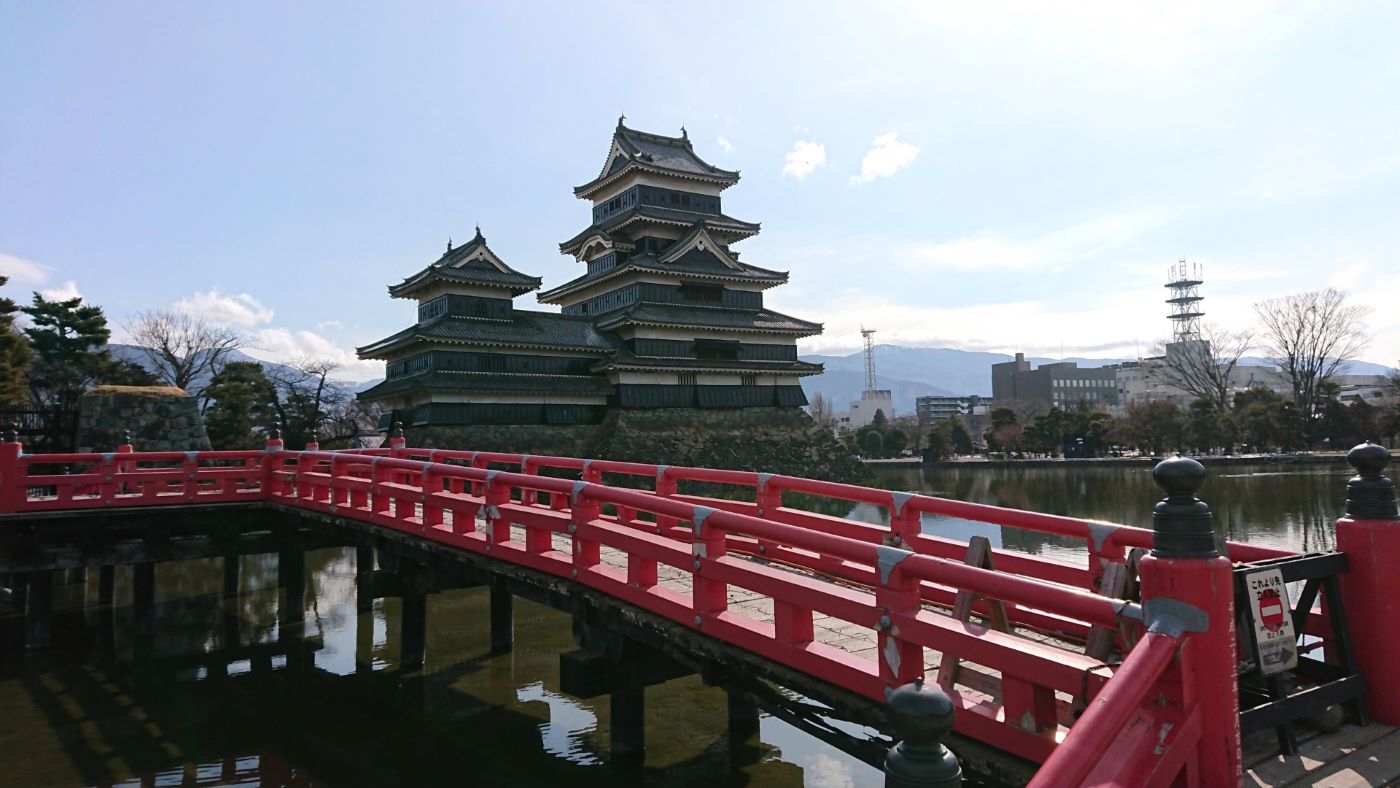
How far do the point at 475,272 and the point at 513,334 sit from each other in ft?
9.92

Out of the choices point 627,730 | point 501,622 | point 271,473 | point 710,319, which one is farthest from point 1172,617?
point 710,319

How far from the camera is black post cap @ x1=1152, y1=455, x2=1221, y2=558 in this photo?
2.88 metres

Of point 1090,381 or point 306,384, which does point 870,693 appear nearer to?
point 306,384

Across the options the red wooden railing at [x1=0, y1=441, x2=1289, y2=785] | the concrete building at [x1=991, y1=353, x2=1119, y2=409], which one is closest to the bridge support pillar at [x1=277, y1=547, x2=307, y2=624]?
the red wooden railing at [x1=0, y1=441, x2=1289, y2=785]

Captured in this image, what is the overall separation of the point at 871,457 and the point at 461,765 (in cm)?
6886

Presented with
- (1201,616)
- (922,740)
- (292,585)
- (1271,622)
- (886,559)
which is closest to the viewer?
(922,740)

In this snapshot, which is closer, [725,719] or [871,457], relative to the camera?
[725,719]

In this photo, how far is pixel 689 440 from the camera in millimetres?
35906

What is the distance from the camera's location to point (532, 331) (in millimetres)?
34406

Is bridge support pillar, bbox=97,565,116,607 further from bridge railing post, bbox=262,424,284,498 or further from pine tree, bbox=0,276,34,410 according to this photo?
pine tree, bbox=0,276,34,410

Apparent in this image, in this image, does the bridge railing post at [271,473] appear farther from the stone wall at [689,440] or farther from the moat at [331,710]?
the stone wall at [689,440]

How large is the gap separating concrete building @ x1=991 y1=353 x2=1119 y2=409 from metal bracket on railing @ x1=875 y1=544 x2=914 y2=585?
116 m

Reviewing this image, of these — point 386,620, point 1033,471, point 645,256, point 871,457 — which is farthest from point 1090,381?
point 386,620

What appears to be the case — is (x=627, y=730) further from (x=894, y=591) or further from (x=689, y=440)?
(x=689, y=440)
